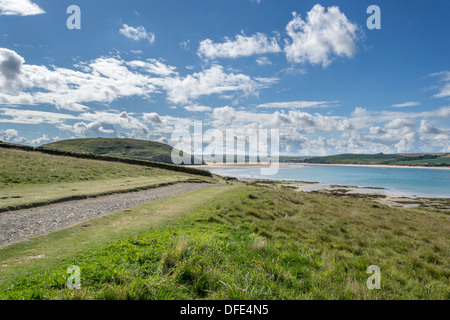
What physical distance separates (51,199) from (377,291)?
2142cm

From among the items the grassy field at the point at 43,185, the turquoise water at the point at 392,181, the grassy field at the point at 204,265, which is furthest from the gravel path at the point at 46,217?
the turquoise water at the point at 392,181

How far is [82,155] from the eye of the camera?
5753 centimetres

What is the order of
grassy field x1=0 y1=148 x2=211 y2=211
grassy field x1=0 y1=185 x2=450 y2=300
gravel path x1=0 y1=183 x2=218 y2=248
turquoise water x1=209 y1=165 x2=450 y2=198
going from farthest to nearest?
turquoise water x1=209 y1=165 x2=450 y2=198 < grassy field x1=0 y1=148 x2=211 y2=211 < gravel path x1=0 y1=183 x2=218 y2=248 < grassy field x1=0 y1=185 x2=450 y2=300

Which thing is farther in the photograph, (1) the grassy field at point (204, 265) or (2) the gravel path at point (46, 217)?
(2) the gravel path at point (46, 217)

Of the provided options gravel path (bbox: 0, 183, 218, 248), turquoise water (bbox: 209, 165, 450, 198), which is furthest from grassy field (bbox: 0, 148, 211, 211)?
turquoise water (bbox: 209, 165, 450, 198)

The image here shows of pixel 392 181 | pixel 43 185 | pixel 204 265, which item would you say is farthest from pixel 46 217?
pixel 392 181

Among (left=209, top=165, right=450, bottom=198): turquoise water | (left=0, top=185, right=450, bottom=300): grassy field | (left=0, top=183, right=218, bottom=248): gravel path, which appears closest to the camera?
(left=0, top=185, right=450, bottom=300): grassy field

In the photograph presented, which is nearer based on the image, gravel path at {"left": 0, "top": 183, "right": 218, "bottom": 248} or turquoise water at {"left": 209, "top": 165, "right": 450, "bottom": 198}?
gravel path at {"left": 0, "top": 183, "right": 218, "bottom": 248}

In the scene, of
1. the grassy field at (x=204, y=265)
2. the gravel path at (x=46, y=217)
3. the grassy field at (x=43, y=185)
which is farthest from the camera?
the grassy field at (x=43, y=185)

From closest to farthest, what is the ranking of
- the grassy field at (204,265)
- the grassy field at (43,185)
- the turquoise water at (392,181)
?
the grassy field at (204,265)
the grassy field at (43,185)
the turquoise water at (392,181)

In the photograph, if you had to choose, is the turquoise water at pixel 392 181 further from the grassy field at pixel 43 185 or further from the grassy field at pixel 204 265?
the grassy field at pixel 43 185

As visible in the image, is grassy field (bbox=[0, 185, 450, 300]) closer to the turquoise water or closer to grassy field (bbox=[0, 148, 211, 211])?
grassy field (bbox=[0, 148, 211, 211])
